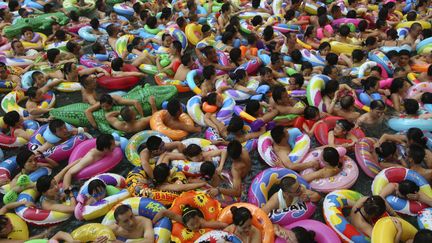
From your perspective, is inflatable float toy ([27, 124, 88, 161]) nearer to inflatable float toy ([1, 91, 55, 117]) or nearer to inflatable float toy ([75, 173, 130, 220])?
inflatable float toy ([1, 91, 55, 117])

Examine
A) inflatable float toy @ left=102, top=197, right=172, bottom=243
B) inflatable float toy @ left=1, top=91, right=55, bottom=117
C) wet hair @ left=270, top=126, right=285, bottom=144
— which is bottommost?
inflatable float toy @ left=1, top=91, right=55, bottom=117

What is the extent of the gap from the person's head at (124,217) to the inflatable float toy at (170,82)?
12.5ft

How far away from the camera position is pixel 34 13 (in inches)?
499

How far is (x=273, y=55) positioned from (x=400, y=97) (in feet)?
8.78

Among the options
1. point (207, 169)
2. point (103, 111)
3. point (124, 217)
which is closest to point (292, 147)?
point (207, 169)

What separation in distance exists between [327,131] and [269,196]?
1.73 meters

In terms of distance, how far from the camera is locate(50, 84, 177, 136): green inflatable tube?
784 cm

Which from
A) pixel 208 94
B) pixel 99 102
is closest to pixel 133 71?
pixel 99 102

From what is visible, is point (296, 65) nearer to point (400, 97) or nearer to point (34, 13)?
point (400, 97)

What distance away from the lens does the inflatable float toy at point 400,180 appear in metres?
5.73

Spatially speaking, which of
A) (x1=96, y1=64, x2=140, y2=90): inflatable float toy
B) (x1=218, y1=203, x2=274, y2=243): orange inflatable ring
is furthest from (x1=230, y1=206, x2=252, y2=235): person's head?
(x1=96, y1=64, x2=140, y2=90): inflatable float toy

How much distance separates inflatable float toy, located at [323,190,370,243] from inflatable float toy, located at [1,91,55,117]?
6.04 m

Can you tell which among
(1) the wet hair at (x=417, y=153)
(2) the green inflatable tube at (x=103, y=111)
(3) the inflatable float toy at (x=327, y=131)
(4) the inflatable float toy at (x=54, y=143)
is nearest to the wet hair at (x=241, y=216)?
(3) the inflatable float toy at (x=327, y=131)

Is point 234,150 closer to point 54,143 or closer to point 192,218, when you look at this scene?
point 192,218
